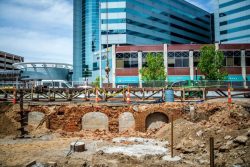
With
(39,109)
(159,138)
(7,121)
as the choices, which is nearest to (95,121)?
(39,109)

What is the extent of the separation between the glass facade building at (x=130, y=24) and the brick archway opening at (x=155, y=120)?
180 feet

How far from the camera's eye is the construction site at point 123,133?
10.4 metres

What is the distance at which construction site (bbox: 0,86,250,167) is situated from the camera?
10391mm

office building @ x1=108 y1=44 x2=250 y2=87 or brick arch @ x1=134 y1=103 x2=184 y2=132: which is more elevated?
office building @ x1=108 y1=44 x2=250 y2=87

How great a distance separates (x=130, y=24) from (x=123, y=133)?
193 ft

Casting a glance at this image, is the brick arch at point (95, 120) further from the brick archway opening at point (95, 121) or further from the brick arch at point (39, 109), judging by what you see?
the brick arch at point (39, 109)

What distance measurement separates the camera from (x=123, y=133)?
16.9 m

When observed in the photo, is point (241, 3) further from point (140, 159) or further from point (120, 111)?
point (140, 159)

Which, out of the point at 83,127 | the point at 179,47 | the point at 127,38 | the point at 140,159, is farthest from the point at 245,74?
the point at 140,159

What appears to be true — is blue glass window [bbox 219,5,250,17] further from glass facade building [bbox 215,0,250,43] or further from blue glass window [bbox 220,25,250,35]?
blue glass window [bbox 220,25,250,35]

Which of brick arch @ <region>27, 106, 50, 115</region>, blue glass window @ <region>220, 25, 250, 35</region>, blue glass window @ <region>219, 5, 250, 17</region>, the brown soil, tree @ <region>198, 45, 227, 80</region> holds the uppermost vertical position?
blue glass window @ <region>219, 5, 250, 17</region>

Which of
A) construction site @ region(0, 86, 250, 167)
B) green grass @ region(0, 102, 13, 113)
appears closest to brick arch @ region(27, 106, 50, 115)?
construction site @ region(0, 86, 250, 167)

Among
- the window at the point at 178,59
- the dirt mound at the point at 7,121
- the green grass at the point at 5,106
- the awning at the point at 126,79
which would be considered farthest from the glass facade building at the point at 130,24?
the dirt mound at the point at 7,121

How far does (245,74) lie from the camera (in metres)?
50.1
